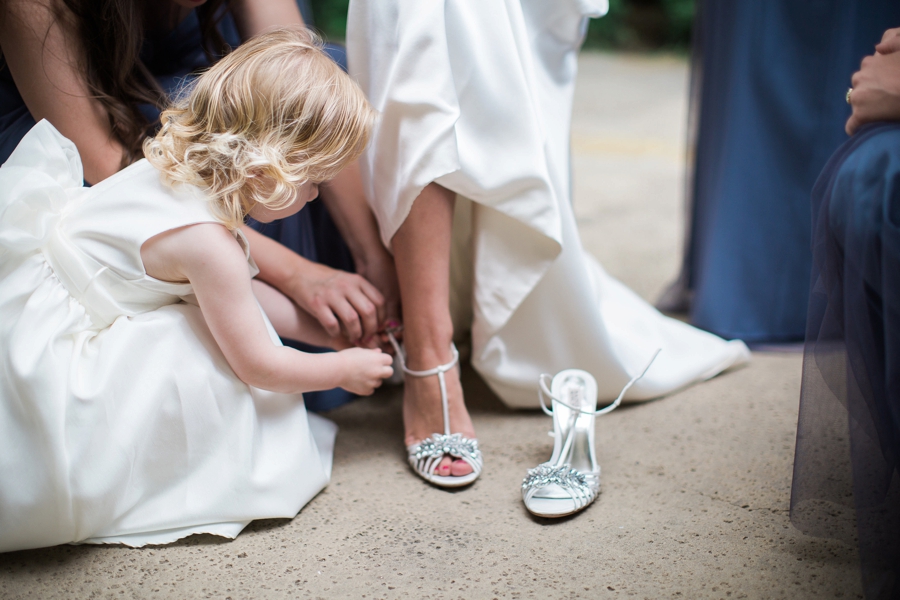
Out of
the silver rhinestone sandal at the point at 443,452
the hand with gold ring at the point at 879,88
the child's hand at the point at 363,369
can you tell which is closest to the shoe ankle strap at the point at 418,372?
the silver rhinestone sandal at the point at 443,452

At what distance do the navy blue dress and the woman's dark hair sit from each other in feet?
0.16

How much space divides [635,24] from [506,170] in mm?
6287

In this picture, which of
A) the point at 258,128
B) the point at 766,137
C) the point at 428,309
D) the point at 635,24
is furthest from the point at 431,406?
the point at 635,24

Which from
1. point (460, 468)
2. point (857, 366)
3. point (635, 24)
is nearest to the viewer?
point (857, 366)

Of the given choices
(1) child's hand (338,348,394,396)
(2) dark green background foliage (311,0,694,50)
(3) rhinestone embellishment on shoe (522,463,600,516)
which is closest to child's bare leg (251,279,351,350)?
(1) child's hand (338,348,394,396)

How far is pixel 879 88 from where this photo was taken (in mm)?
793

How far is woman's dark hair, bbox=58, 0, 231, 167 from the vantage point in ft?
3.18

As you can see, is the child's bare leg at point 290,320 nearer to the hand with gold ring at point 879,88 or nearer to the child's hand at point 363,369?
the child's hand at point 363,369

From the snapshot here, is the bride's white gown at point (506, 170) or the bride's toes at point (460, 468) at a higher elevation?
the bride's white gown at point (506, 170)

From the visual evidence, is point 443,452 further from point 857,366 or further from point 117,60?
point 117,60

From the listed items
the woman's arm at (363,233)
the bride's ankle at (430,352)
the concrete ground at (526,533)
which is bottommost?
the concrete ground at (526,533)

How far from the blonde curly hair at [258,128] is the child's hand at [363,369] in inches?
9.2

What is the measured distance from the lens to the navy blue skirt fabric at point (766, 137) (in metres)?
1.34

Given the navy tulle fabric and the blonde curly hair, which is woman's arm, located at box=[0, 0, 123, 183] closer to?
the blonde curly hair
